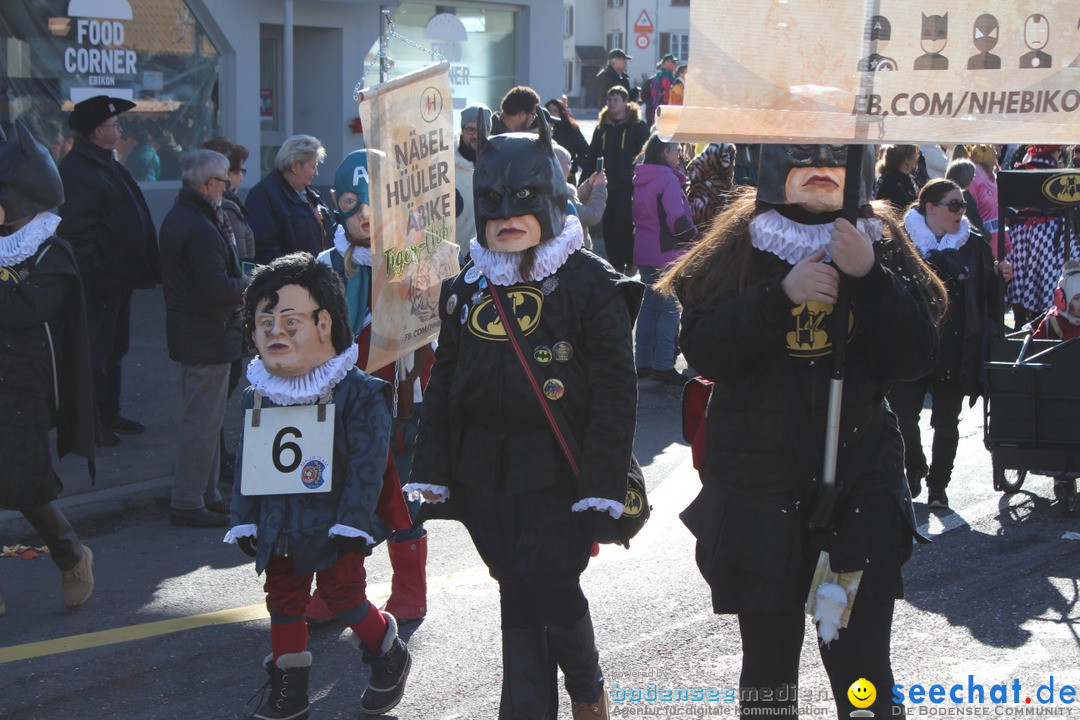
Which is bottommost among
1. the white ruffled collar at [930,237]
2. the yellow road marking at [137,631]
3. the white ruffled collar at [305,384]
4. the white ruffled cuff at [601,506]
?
the yellow road marking at [137,631]

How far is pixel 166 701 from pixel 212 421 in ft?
8.02

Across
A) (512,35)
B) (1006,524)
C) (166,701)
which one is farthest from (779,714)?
(512,35)

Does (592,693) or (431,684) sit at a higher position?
(592,693)

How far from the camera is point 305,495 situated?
4.34 meters

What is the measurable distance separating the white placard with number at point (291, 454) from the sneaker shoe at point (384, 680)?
26.7 inches

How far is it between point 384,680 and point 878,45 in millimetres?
2730

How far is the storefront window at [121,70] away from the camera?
Answer: 38.6 feet

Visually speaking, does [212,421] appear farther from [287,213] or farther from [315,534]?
[315,534]

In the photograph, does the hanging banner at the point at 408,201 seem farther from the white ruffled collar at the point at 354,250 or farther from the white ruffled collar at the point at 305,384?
the white ruffled collar at the point at 305,384

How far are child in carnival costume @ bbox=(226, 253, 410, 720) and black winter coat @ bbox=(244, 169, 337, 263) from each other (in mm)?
3228

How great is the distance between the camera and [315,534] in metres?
4.28

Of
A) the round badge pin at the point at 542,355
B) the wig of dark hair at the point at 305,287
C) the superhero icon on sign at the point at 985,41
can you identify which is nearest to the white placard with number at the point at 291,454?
the wig of dark hair at the point at 305,287

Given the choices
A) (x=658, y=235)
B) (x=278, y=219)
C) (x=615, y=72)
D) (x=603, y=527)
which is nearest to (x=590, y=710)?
(x=603, y=527)

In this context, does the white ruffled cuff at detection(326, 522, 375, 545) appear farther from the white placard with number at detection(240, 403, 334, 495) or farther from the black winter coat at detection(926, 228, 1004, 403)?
the black winter coat at detection(926, 228, 1004, 403)
